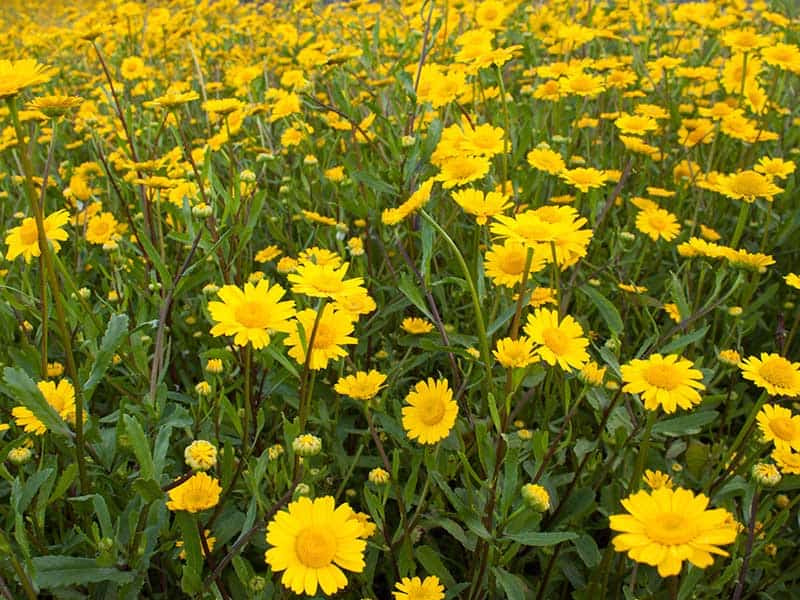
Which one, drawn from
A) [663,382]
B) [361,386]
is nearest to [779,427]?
[663,382]

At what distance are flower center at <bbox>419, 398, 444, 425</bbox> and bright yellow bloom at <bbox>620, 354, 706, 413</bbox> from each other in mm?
322

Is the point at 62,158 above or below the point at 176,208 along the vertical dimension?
below

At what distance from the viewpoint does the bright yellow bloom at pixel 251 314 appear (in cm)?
104

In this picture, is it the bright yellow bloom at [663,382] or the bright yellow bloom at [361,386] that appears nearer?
the bright yellow bloom at [663,382]

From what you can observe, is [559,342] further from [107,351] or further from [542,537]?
[107,351]

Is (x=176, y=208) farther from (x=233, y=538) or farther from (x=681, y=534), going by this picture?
(x=681, y=534)

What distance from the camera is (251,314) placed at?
109 cm

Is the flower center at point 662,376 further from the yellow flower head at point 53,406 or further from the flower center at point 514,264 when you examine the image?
the yellow flower head at point 53,406

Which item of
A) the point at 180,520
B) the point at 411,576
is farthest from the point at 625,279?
the point at 180,520

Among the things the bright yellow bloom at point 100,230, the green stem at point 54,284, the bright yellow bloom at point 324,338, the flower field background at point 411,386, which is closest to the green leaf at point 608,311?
the flower field background at point 411,386

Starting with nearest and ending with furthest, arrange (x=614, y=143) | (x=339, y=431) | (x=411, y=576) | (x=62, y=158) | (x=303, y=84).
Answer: (x=411, y=576) → (x=339, y=431) → (x=303, y=84) → (x=614, y=143) → (x=62, y=158)

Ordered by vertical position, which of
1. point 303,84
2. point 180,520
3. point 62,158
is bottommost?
point 62,158

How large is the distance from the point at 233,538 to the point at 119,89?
7.45 feet

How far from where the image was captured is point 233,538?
4.25ft
